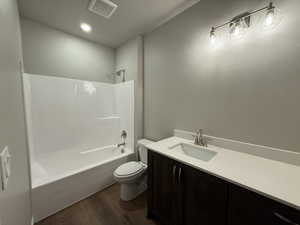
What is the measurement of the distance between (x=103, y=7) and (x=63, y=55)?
1.22 meters

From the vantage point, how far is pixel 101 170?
1973mm

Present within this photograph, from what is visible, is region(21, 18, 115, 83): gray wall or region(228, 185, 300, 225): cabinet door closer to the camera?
region(228, 185, 300, 225): cabinet door

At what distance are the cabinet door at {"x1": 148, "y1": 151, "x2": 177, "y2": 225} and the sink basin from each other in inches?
9.3

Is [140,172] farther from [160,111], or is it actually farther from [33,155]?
[33,155]

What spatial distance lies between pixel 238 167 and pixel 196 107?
0.83m

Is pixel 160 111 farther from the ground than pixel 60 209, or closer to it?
farther from the ground

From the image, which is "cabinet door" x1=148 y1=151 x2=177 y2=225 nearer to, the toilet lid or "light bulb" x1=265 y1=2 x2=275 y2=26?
the toilet lid

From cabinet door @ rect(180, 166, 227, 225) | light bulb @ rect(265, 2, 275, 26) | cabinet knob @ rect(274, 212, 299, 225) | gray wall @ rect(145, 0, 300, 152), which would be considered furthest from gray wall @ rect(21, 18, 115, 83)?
cabinet knob @ rect(274, 212, 299, 225)

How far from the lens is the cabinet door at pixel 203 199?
93cm

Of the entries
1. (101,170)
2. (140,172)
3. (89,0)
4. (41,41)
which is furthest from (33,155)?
(89,0)

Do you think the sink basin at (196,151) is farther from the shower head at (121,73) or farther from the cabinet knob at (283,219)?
the shower head at (121,73)

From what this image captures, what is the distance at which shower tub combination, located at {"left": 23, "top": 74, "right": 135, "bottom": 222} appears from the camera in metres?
1.64

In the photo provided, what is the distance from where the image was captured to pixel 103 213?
1.57 metres

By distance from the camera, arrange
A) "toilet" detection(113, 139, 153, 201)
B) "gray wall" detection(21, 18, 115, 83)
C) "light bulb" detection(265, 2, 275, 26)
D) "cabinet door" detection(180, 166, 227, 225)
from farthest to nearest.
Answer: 1. "gray wall" detection(21, 18, 115, 83)
2. "toilet" detection(113, 139, 153, 201)
3. "light bulb" detection(265, 2, 275, 26)
4. "cabinet door" detection(180, 166, 227, 225)
